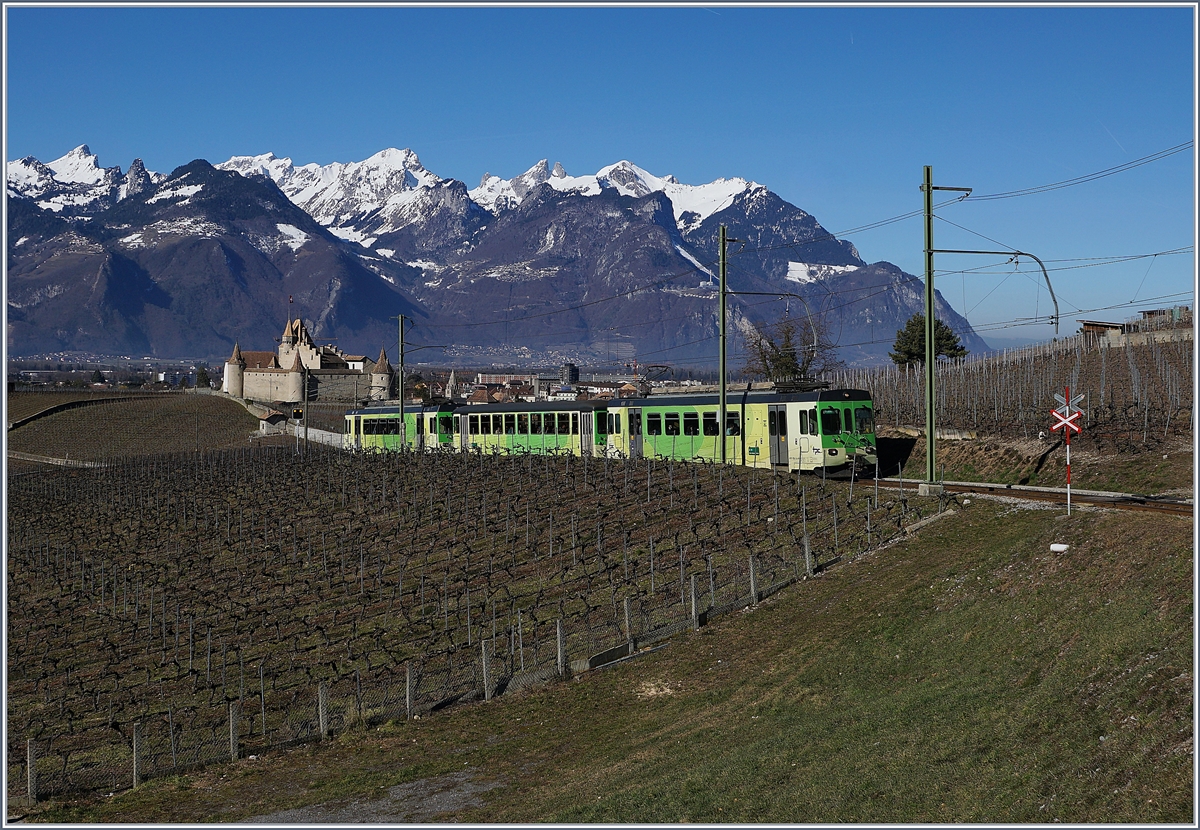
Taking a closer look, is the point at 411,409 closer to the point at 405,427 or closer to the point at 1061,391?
the point at 405,427

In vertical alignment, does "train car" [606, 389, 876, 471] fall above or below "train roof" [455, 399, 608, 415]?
below

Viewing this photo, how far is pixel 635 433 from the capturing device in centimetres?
5409

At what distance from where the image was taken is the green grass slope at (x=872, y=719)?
47.8 feet

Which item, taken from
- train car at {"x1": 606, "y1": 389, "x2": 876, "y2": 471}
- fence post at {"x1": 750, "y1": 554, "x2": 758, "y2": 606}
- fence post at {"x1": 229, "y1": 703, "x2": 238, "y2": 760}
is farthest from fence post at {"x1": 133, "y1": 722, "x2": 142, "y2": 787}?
train car at {"x1": 606, "y1": 389, "x2": 876, "y2": 471}

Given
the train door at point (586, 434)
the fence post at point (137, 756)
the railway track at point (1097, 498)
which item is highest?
the train door at point (586, 434)

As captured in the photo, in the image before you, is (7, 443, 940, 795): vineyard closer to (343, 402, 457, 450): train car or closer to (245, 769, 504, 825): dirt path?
(245, 769, 504, 825): dirt path

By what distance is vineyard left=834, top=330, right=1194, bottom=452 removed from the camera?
46.4 metres

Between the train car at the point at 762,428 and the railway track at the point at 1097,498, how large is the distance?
3982 mm

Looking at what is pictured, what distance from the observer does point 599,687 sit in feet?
83.0

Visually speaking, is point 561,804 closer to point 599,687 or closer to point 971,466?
point 599,687

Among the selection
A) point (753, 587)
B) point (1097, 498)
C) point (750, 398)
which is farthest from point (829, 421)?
point (753, 587)

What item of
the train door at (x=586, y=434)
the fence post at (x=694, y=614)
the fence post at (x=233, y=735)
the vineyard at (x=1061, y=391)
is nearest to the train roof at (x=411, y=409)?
the train door at (x=586, y=434)

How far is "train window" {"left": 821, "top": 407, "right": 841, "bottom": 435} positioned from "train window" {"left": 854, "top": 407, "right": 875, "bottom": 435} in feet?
2.92

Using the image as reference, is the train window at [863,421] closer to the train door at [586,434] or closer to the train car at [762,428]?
the train car at [762,428]
